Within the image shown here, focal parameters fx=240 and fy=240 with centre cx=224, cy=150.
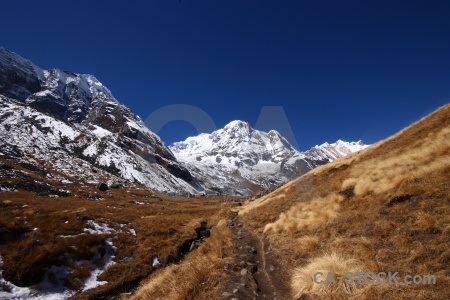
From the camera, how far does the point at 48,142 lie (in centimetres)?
16762

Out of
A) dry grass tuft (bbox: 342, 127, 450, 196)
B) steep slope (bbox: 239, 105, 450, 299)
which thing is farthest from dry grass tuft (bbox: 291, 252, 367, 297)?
dry grass tuft (bbox: 342, 127, 450, 196)

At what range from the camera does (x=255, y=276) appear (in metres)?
10.4

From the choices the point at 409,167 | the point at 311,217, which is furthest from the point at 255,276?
the point at 409,167

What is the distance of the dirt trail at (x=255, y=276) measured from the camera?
8.45 m

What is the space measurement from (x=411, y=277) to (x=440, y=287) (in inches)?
31.7

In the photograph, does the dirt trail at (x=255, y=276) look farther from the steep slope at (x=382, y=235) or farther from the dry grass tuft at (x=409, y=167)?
the dry grass tuft at (x=409, y=167)

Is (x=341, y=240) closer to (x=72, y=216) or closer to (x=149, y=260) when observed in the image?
(x=149, y=260)

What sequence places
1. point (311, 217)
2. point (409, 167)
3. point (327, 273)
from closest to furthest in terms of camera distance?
point (327, 273) < point (409, 167) < point (311, 217)

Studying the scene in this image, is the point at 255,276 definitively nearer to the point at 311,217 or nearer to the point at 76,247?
the point at 311,217

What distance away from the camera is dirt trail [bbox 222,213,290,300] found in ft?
27.7

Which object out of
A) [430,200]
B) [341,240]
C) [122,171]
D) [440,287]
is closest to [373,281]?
[440,287]

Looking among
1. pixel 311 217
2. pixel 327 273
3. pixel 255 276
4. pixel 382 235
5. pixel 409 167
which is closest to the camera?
pixel 327 273

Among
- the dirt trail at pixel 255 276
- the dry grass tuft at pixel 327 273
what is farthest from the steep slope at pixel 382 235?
the dirt trail at pixel 255 276

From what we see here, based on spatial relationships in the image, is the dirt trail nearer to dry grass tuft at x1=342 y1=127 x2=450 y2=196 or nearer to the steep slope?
the steep slope
